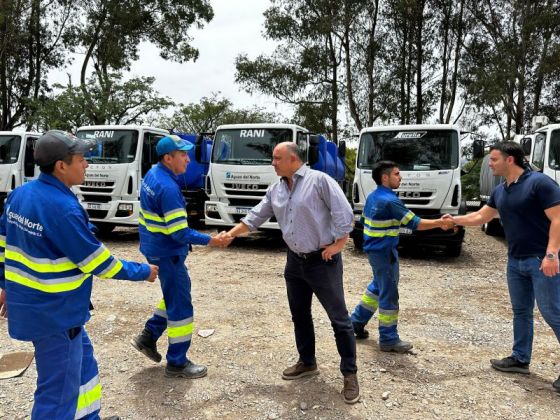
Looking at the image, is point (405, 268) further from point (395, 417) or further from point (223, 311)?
point (395, 417)

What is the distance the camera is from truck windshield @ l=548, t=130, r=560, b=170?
805 cm

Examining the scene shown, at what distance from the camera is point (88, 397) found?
2561 millimetres

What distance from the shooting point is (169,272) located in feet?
11.7

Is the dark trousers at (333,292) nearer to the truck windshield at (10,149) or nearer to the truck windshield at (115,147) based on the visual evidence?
the truck windshield at (115,147)

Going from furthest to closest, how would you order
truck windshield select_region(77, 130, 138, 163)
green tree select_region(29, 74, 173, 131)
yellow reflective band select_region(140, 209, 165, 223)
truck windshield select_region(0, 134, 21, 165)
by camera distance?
green tree select_region(29, 74, 173, 131) → truck windshield select_region(0, 134, 21, 165) → truck windshield select_region(77, 130, 138, 163) → yellow reflective band select_region(140, 209, 165, 223)

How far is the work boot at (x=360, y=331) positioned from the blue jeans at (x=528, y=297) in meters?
1.30

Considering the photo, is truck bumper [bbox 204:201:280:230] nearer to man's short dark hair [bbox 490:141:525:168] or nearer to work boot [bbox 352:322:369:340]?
work boot [bbox 352:322:369:340]

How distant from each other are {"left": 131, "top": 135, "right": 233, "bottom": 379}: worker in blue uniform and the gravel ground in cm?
27

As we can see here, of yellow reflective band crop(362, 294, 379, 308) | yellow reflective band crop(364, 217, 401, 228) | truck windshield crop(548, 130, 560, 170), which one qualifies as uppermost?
truck windshield crop(548, 130, 560, 170)

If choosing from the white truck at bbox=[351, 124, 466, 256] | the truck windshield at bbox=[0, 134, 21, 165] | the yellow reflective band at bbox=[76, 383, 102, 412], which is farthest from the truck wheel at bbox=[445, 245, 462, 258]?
the truck windshield at bbox=[0, 134, 21, 165]

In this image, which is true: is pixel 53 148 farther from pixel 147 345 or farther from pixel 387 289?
pixel 387 289

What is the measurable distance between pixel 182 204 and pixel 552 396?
3.03 metres

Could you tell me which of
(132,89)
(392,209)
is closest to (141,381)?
(392,209)

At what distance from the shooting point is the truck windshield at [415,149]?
27.9ft
